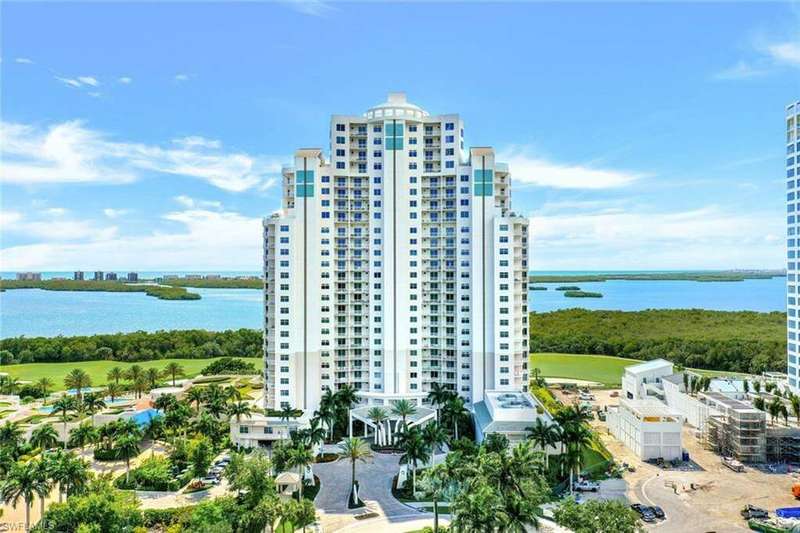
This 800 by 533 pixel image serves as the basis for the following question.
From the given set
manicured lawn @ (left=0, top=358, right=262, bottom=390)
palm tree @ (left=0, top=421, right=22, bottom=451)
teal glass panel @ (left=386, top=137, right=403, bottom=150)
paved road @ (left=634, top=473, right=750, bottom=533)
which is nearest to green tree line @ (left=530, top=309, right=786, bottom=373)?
paved road @ (left=634, top=473, right=750, bottom=533)

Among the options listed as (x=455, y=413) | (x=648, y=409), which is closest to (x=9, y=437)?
(x=455, y=413)

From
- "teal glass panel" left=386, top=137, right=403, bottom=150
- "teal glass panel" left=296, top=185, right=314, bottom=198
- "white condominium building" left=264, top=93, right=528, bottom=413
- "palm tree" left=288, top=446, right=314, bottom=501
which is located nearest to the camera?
"palm tree" left=288, top=446, right=314, bottom=501

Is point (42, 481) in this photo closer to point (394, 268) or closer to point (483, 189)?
point (394, 268)

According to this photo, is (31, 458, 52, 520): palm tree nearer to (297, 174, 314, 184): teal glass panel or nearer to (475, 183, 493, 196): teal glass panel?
(297, 174, 314, 184): teal glass panel

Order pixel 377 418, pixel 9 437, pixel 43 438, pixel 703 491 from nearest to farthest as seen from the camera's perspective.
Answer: pixel 703 491, pixel 43 438, pixel 9 437, pixel 377 418

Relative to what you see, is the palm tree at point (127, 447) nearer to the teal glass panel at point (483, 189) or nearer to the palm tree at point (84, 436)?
the palm tree at point (84, 436)

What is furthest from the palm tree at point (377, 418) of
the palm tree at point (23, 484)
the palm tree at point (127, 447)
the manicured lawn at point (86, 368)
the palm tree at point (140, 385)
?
the manicured lawn at point (86, 368)

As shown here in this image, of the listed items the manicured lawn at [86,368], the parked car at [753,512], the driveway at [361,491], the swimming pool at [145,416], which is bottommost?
the driveway at [361,491]
